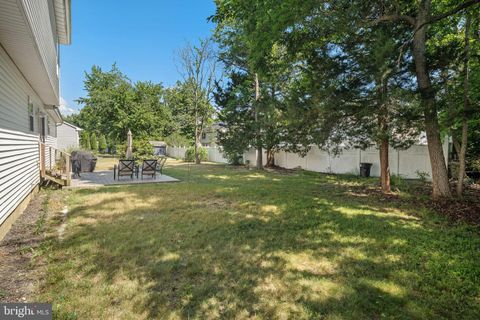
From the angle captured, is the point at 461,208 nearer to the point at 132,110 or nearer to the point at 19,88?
the point at 19,88

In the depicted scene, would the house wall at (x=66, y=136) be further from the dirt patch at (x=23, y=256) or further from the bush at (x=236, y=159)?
the dirt patch at (x=23, y=256)

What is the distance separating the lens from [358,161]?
→ 44.6 ft

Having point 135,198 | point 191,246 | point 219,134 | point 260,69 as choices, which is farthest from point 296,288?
point 219,134

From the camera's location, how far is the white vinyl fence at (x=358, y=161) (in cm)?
1149

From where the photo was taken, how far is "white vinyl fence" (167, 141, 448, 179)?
11.5 m

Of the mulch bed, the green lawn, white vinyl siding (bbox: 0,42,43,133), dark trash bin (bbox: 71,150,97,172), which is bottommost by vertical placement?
the green lawn

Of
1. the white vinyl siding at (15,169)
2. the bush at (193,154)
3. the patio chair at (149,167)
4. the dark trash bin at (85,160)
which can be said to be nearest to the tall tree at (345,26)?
the white vinyl siding at (15,169)

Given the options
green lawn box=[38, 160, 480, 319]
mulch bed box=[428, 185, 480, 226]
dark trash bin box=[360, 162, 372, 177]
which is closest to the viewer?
green lawn box=[38, 160, 480, 319]

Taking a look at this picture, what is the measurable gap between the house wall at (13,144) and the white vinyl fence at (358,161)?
1067 centimetres

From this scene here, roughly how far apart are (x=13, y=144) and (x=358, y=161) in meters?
13.7

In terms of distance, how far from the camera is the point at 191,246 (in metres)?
4.13

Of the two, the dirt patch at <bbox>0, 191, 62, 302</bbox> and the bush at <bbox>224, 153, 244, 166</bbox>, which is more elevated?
the bush at <bbox>224, 153, 244, 166</bbox>

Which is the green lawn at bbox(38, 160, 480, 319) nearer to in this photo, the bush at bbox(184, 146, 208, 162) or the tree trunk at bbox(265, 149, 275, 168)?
the tree trunk at bbox(265, 149, 275, 168)

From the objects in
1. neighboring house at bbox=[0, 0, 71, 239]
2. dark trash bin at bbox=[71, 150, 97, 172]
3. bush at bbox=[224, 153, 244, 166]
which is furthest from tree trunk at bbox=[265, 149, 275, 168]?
neighboring house at bbox=[0, 0, 71, 239]
